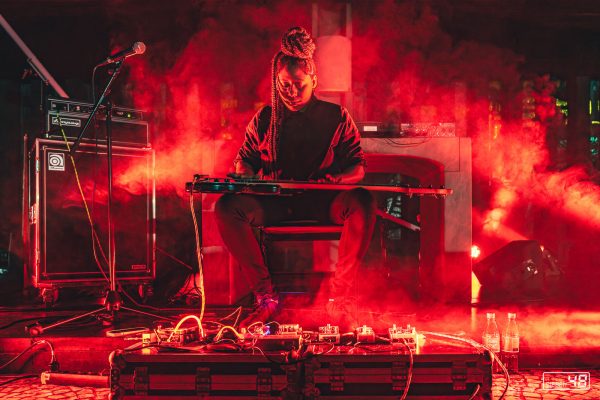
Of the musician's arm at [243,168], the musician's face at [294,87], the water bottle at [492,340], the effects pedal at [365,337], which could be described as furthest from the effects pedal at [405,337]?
the musician's face at [294,87]

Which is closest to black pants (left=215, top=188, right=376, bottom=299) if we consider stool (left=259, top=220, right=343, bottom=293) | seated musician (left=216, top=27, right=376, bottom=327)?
seated musician (left=216, top=27, right=376, bottom=327)

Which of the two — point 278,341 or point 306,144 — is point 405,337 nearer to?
point 278,341

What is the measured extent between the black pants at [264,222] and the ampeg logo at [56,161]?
1904mm

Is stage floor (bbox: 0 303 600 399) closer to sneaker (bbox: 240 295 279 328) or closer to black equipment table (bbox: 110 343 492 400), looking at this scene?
sneaker (bbox: 240 295 279 328)

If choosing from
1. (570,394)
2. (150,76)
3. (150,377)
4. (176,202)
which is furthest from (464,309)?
(150,76)

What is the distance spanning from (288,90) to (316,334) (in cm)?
145

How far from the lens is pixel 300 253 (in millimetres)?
3770

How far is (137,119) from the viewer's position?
4.23 m

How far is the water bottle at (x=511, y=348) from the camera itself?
2.48 m

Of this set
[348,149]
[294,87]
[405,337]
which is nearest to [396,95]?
[348,149]

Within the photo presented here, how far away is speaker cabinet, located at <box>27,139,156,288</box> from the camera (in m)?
3.79

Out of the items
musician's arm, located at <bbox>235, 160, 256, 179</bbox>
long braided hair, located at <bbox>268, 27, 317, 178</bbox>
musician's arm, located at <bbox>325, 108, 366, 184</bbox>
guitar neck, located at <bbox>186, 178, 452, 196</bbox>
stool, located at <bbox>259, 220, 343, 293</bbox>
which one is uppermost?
long braided hair, located at <bbox>268, 27, 317, 178</bbox>

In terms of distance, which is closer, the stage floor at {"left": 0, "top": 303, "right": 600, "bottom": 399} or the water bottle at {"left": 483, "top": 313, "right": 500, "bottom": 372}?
the stage floor at {"left": 0, "top": 303, "right": 600, "bottom": 399}

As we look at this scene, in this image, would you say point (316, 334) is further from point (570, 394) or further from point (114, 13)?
point (114, 13)
